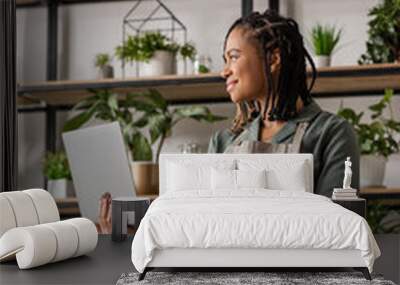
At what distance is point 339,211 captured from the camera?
79.4 inches

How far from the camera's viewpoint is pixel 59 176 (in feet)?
13.6

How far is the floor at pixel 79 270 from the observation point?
6.77 feet

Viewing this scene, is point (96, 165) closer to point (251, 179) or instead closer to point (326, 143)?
point (251, 179)

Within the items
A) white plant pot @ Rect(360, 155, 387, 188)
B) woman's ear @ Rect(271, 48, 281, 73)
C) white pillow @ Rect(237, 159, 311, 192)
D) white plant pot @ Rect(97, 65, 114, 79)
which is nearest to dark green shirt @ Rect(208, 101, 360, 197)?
white pillow @ Rect(237, 159, 311, 192)

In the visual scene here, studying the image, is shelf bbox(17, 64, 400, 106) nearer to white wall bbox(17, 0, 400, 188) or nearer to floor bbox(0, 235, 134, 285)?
white wall bbox(17, 0, 400, 188)

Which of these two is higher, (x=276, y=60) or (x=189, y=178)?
(x=276, y=60)

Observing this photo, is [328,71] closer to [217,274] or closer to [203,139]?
[203,139]

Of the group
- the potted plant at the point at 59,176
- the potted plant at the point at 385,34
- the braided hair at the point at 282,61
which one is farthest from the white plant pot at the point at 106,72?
the potted plant at the point at 385,34

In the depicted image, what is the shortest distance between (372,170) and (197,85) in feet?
3.98

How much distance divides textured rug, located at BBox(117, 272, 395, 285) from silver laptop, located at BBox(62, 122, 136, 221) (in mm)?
1678

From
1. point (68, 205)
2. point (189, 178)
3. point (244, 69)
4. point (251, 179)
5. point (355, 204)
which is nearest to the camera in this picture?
point (355, 204)

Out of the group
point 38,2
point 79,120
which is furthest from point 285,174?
point 38,2

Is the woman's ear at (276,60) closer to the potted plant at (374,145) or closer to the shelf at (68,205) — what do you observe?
the potted plant at (374,145)

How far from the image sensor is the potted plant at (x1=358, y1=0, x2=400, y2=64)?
3.66m
